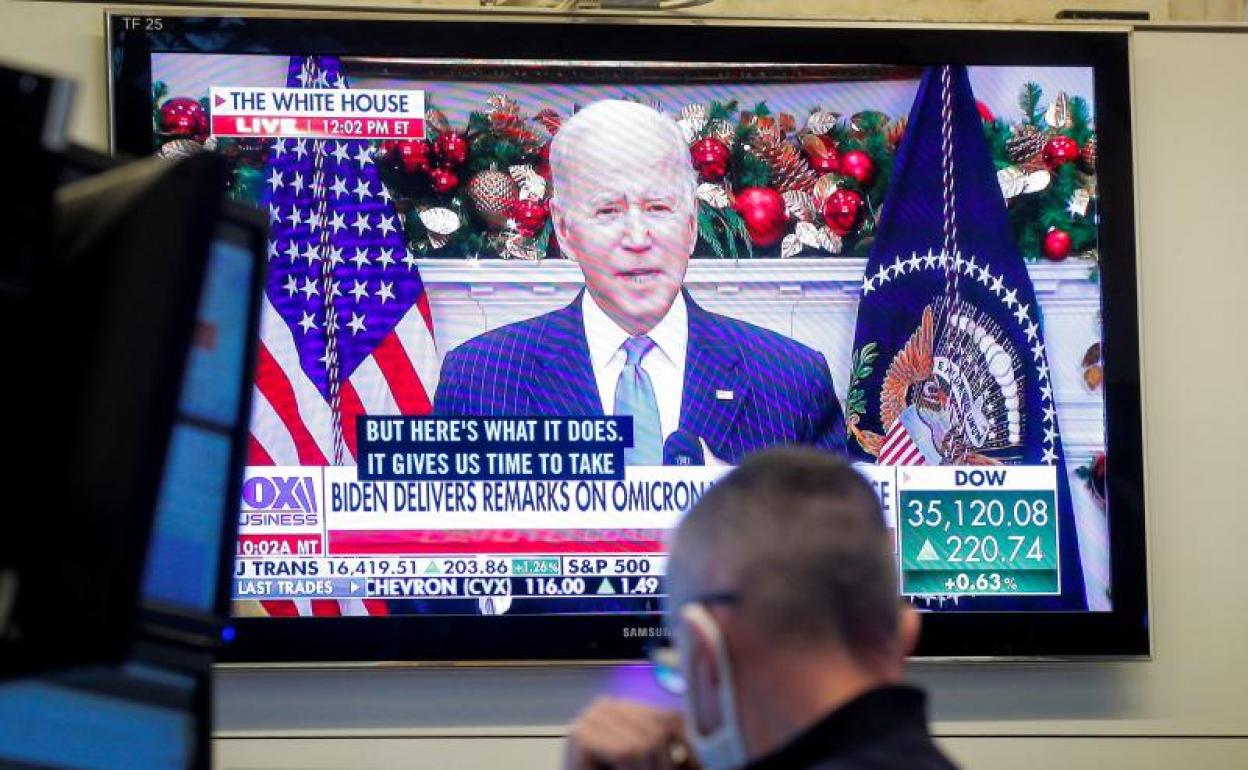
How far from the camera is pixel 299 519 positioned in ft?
10.9

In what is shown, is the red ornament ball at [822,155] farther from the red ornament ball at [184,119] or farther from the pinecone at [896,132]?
the red ornament ball at [184,119]

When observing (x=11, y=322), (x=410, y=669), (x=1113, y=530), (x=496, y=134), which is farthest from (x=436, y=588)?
(x=11, y=322)

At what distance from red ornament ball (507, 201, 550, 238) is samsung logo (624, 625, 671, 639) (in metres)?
0.89

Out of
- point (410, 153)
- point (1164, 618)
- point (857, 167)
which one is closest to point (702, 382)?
point (857, 167)

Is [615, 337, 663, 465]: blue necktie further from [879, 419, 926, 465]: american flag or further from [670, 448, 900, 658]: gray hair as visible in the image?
[670, 448, 900, 658]: gray hair

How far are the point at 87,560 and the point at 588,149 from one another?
2.54 metres

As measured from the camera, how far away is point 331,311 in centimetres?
335

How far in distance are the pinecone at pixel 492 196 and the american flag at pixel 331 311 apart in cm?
18

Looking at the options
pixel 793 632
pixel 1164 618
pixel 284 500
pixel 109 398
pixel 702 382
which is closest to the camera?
pixel 109 398

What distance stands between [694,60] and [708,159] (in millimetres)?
223

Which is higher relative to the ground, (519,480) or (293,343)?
(293,343)

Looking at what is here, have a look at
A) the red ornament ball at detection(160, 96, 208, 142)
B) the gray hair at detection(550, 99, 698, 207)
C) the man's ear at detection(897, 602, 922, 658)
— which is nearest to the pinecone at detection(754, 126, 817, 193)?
the gray hair at detection(550, 99, 698, 207)

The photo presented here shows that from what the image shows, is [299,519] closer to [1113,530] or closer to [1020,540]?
[1020,540]

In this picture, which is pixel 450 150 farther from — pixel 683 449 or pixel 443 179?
pixel 683 449
